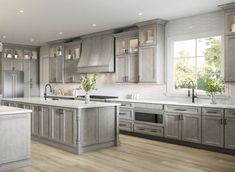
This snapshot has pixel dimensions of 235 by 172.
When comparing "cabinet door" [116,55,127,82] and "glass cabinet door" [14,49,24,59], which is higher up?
"glass cabinet door" [14,49,24,59]

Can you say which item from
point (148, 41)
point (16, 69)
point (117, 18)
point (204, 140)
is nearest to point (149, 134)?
point (204, 140)

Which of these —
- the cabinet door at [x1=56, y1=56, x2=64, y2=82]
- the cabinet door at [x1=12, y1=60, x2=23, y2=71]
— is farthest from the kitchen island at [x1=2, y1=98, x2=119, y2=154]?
the cabinet door at [x1=12, y1=60, x2=23, y2=71]

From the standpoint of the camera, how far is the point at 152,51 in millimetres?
6555

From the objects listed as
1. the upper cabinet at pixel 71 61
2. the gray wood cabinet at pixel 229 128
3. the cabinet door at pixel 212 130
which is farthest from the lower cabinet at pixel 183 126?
the upper cabinet at pixel 71 61

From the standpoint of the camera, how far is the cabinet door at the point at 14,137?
12.9 ft

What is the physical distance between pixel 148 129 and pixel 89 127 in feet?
5.99

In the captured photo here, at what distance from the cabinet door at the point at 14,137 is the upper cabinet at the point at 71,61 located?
5.06 m

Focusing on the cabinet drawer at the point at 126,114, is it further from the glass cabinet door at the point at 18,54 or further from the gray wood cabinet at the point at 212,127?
the glass cabinet door at the point at 18,54

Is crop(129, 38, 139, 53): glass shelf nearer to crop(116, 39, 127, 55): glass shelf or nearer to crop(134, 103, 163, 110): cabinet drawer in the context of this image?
crop(116, 39, 127, 55): glass shelf

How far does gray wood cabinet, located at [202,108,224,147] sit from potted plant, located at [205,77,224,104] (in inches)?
19.3

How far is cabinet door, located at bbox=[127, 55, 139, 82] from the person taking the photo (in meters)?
7.05

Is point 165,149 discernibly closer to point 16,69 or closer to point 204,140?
point 204,140

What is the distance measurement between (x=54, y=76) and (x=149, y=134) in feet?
16.9

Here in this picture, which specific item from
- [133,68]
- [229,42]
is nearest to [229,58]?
[229,42]
